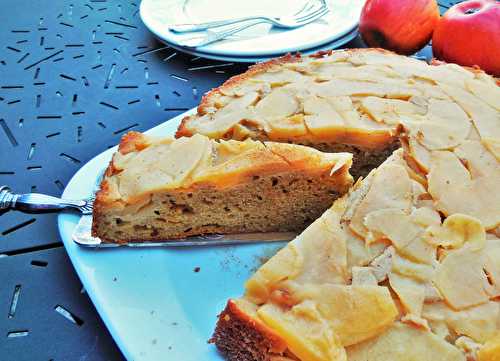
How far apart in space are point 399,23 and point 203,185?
1.51 m

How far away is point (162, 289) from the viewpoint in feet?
5.62

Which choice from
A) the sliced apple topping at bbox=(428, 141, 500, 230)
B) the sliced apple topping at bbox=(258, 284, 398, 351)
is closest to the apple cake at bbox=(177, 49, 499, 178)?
the sliced apple topping at bbox=(428, 141, 500, 230)

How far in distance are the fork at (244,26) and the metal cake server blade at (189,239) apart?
1.27 metres

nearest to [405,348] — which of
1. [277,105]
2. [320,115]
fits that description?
[320,115]

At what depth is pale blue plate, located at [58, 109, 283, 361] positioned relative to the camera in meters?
1.54

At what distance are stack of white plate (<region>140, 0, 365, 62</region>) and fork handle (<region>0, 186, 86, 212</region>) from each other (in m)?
1.27

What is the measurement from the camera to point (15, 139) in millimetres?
2447

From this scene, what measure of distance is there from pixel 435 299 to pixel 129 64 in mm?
2226

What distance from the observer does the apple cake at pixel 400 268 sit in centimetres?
132

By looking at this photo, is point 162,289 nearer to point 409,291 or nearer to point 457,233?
point 409,291

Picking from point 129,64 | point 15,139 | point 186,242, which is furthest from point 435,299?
point 129,64

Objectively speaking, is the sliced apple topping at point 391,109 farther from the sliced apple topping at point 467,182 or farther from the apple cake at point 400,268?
the sliced apple topping at point 467,182

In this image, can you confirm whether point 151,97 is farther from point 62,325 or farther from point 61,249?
point 62,325

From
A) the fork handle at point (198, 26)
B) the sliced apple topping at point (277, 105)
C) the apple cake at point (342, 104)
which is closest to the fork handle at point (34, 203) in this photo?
the apple cake at point (342, 104)
